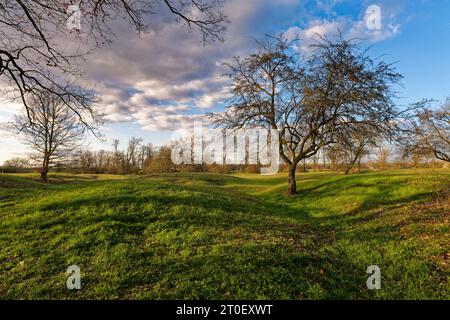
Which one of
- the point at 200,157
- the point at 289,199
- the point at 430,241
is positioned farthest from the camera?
the point at 200,157

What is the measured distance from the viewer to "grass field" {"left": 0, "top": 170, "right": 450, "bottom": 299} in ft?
16.7

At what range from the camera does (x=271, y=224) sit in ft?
33.8

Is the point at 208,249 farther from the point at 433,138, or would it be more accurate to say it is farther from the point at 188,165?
the point at 188,165

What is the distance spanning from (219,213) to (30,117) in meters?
8.18

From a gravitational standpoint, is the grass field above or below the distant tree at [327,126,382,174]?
below

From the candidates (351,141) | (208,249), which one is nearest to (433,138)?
(351,141)

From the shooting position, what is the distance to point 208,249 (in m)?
6.83

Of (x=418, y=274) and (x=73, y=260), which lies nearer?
(x=418, y=274)

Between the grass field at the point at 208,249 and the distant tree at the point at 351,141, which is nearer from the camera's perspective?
the grass field at the point at 208,249

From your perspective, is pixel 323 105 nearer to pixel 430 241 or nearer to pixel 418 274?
pixel 430 241

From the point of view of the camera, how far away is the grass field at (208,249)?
510 centimetres

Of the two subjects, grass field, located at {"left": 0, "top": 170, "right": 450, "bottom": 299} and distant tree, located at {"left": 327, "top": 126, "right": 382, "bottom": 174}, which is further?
distant tree, located at {"left": 327, "top": 126, "right": 382, "bottom": 174}
